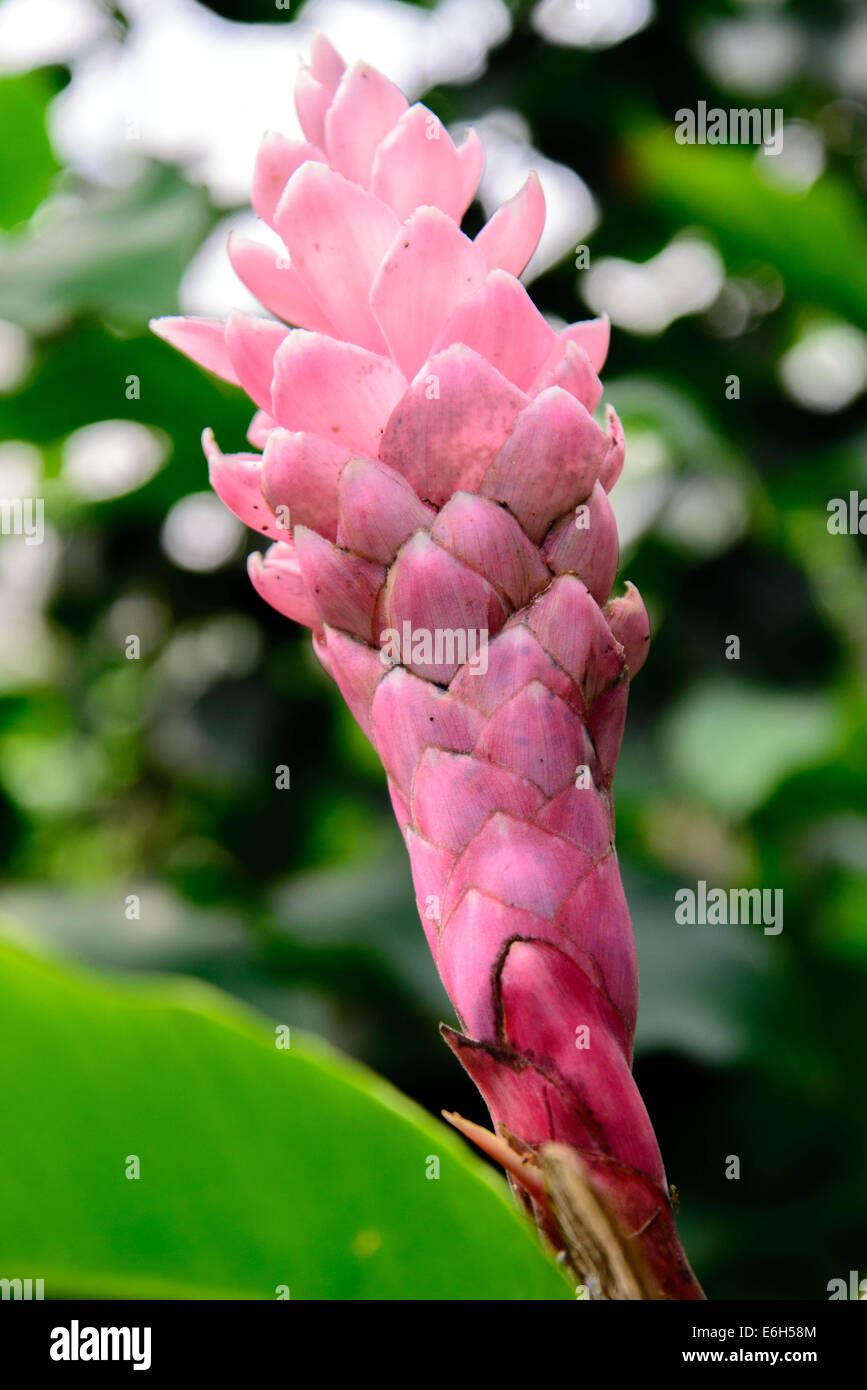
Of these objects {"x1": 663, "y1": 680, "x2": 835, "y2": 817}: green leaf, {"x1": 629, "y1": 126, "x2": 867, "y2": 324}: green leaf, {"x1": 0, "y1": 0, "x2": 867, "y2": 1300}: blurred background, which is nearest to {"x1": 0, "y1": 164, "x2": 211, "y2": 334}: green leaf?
{"x1": 0, "y1": 0, "x2": 867, "y2": 1300}: blurred background

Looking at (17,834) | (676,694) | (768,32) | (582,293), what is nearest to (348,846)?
(17,834)

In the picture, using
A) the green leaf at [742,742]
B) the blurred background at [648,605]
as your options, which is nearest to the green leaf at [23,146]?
the blurred background at [648,605]

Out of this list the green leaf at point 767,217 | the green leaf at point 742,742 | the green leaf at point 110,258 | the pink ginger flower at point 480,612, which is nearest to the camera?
the pink ginger flower at point 480,612

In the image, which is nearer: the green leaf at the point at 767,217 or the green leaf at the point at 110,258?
the green leaf at the point at 110,258

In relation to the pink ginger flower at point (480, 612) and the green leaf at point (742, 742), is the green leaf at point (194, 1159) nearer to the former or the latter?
the pink ginger flower at point (480, 612)

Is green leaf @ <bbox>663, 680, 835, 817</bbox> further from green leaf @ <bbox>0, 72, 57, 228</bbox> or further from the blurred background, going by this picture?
green leaf @ <bbox>0, 72, 57, 228</bbox>

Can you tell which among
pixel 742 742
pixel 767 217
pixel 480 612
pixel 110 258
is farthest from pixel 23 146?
pixel 480 612
